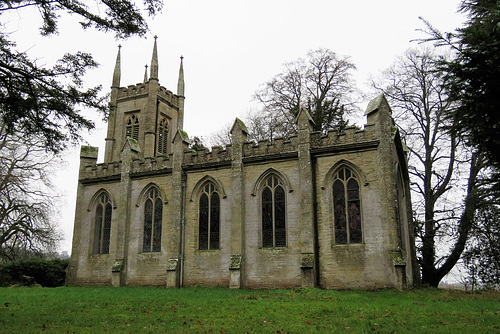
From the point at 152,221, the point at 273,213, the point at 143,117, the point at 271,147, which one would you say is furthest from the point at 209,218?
the point at 143,117

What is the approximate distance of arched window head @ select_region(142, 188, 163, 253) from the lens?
75.6 feet

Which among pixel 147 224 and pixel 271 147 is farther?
pixel 147 224

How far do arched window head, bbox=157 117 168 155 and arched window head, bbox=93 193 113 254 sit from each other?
7.53 meters

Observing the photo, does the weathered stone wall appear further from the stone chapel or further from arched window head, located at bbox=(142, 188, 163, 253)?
arched window head, located at bbox=(142, 188, 163, 253)

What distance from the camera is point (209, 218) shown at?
2192 cm

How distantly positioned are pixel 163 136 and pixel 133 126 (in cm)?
239

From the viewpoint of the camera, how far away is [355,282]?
1783 centimetres

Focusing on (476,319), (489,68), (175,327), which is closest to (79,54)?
(175,327)

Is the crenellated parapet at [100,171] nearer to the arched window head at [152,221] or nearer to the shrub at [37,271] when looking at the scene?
the arched window head at [152,221]

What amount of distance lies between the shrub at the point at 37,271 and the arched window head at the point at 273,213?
1495cm

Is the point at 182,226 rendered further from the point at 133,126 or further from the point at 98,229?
the point at 133,126

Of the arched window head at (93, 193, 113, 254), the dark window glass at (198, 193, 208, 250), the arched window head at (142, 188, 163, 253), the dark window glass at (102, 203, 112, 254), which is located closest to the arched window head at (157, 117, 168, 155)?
the arched window head at (93, 193, 113, 254)

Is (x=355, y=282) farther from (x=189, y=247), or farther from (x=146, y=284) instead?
(x=146, y=284)

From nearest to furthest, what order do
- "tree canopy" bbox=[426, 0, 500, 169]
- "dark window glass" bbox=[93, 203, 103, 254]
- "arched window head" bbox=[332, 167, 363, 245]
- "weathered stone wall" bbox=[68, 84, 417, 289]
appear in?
"tree canopy" bbox=[426, 0, 500, 169]
"weathered stone wall" bbox=[68, 84, 417, 289]
"arched window head" bbox=[332, 167, 363, 245]
"dark window glass" bbox=[93, 203, 103, 254]
